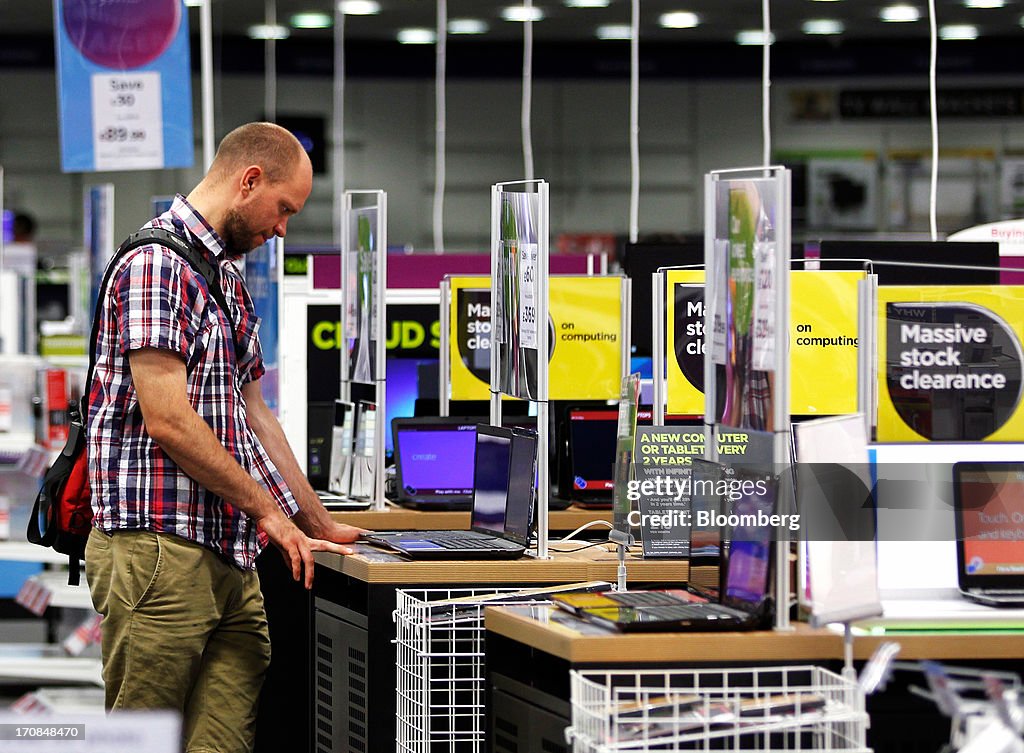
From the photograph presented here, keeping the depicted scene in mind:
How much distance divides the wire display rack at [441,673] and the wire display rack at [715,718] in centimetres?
67

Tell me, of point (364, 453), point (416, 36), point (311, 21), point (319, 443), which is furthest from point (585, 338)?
point (416, 36)

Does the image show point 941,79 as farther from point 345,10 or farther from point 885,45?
point 345,10

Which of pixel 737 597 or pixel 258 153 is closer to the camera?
pixel 737 597

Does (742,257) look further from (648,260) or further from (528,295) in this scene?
(648,260)

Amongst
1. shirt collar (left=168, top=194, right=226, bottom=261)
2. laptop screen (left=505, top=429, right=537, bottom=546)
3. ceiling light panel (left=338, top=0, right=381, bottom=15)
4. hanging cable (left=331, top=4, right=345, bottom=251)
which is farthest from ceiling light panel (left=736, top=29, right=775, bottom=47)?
shirt collar (left=168, top=194, right=226, bottom=261)

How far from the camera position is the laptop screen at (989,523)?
10.0 ft

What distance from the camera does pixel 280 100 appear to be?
50.6 feet

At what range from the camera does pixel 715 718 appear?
2.47 metres

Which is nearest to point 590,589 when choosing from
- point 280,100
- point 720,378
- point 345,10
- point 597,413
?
point 720,378

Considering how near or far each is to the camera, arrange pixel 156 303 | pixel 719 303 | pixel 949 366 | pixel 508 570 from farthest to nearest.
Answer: pixel 508 570 → pixel 949 366 → pixel 156 303 → pixel 719 303

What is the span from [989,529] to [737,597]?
534mm

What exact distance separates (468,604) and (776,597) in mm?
745

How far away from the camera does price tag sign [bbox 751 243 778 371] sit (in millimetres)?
2820

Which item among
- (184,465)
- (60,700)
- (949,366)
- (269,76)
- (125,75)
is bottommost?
(60,700)
